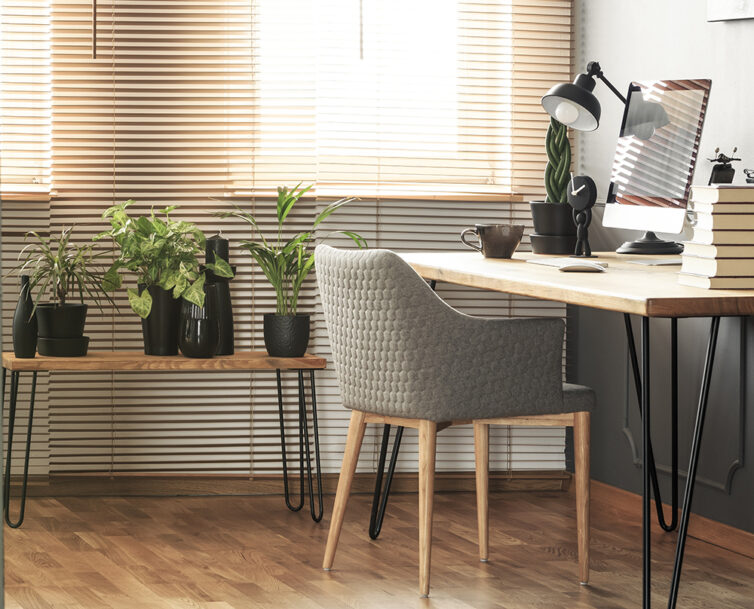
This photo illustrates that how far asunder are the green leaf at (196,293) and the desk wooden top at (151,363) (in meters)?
0.19

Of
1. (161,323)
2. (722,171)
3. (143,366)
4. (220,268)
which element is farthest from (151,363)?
(722,171)

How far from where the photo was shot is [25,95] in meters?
3.58

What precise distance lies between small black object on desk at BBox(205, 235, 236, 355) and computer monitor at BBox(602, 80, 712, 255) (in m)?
1.21

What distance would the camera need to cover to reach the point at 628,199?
9.88ft

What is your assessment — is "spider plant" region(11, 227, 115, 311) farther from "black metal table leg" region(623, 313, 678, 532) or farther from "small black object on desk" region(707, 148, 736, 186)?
"small black object on desk" region(707, 148, 736, 186)

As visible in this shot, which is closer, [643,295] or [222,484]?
[643,295]

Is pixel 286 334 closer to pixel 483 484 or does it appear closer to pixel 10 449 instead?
pixel 483 484

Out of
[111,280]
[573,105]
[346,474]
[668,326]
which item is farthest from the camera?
[111,280]

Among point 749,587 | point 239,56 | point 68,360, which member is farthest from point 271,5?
point 749,587

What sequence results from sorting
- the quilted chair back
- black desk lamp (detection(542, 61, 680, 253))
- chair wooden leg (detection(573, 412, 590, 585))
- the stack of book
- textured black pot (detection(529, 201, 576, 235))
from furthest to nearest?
1. textured black pot (detection(529, 201, 576, 235))
2. black desk lamp (detection(542, 61, 680, 253))
3. chair wooden leg (detection(573, 412, 590, 585))
4. the quilted chair back
5. the stack of book

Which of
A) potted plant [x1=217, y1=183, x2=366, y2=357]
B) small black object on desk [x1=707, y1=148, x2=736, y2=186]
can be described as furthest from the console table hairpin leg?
small black object on desk [x1=707, y1=148, x2=736, y2=186]

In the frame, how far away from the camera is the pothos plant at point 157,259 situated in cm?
325

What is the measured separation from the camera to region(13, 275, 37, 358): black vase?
128 inches

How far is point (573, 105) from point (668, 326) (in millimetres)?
761
